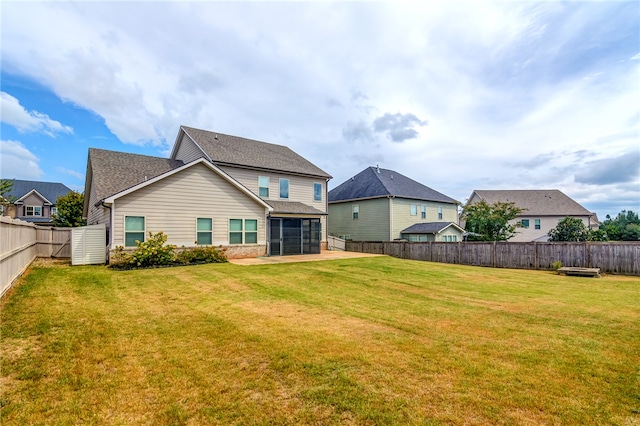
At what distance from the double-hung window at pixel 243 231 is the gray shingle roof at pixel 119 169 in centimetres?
494

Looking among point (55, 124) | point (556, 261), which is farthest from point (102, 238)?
point (556, 261)

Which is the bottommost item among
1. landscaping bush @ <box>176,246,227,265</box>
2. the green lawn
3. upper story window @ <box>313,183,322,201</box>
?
the green lawn

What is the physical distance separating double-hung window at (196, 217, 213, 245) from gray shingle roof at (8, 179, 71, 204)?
44.2m

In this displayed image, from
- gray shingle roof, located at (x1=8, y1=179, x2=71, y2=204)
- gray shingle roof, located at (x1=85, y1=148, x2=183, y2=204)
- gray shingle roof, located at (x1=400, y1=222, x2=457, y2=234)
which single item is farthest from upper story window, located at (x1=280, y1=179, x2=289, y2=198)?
gray shingle roof, located at (x1=8, y1=179, x2=71, y2=204)

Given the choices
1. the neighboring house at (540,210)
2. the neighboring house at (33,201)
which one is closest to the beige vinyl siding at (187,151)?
the neighboring house at (33,201)

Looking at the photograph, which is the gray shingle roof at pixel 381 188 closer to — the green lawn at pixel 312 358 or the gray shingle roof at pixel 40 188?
the green lawn at pixel 312 358

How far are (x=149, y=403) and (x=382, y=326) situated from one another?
4.01 meters

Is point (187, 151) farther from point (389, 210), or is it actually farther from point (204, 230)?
point (389, 210)

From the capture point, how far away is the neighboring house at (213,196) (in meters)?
14.6

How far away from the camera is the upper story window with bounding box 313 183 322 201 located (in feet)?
78.0

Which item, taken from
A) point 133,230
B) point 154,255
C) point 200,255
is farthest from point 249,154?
point 154,255

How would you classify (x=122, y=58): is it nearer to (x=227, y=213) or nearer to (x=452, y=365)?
(x=227, y=213)

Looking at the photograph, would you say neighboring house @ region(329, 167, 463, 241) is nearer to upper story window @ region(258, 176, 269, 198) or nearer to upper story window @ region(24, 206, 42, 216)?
upper story window @ region(258, 176, 269, 198)

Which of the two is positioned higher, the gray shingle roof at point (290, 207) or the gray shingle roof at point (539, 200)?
the gray shingle roof at point (539, 200)
